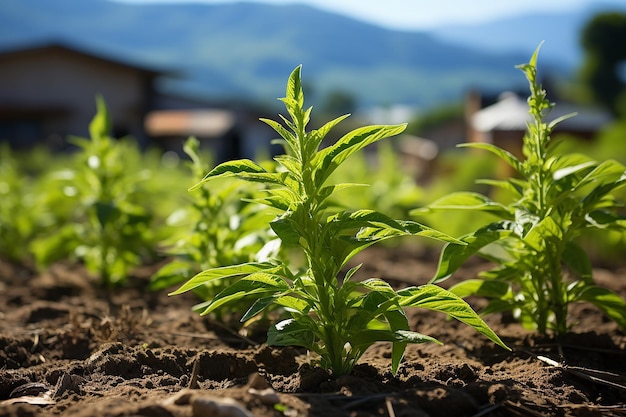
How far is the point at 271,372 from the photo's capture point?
252 centimetres

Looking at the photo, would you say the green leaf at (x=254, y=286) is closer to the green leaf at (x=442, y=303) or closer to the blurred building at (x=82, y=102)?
the green leaf at (x=442, y=303)

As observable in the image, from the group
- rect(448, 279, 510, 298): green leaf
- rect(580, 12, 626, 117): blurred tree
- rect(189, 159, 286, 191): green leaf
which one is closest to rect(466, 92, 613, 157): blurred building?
rect(448, 279, 510, 298): green leaf

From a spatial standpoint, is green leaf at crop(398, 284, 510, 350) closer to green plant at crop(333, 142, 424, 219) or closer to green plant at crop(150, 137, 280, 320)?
green plant at crop(150, 137, 280, 320)

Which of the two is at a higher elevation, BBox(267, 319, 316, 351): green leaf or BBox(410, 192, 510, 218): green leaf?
BBox(410, 192, 510, 218): green leaf

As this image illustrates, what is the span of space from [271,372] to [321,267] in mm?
529

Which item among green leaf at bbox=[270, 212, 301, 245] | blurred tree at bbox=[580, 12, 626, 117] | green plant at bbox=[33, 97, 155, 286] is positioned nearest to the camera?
green leaf at bbox=[270, 212, 301, 245]

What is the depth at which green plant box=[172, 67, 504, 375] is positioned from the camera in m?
2.14

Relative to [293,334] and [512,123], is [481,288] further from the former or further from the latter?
→ [512,123]

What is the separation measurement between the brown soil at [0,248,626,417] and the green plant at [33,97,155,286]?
58cm

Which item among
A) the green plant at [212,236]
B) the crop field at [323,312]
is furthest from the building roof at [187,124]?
the green plant at [212,236]

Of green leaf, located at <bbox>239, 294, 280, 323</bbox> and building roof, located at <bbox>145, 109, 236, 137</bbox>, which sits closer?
green leaf, located at <bbox>239, 294, 280, 323</bbox>

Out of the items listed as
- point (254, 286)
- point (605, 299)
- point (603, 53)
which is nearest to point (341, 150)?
point (254, 286)

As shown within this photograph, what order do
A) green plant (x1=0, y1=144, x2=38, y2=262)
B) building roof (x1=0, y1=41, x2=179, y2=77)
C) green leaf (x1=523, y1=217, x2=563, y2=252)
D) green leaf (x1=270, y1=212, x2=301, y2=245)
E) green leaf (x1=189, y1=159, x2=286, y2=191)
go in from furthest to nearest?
building roof (x1=0, y1=41, x2=179, y2=77) < green plant (x1=0, y1=144, x2=38, y2=262) < green leaf (x1=523, y1=217, x2=563, y2=252) < green leaf (x1=270, y1=212, x2=301, y2=245) < green leaf (x1=189, y1=159, x2=286, y2=191)

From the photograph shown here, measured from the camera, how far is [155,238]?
4.43 meters
